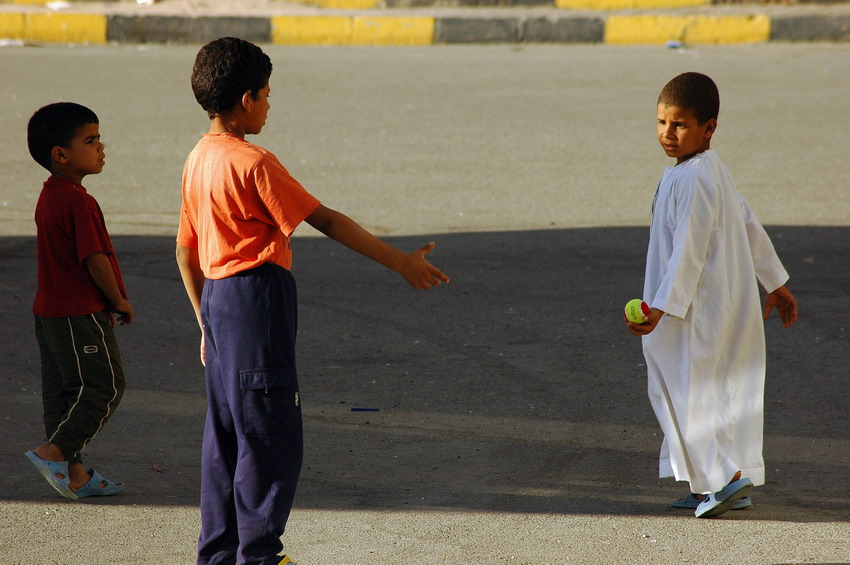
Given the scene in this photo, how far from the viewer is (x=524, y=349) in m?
5.92

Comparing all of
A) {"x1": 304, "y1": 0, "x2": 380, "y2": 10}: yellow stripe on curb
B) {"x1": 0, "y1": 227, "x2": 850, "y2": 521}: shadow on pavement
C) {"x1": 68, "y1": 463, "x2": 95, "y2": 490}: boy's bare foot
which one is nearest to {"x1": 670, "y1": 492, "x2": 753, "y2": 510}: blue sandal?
{"x1": 0, "y1": 227, "x2": 850, "y2": 521}: shadow on pavement

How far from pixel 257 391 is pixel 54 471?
1.27 metres

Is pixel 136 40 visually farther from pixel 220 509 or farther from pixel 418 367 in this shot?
pixel 220 509

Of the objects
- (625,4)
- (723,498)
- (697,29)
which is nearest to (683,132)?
(723,498)

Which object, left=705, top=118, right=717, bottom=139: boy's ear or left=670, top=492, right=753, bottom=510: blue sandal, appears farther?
left=670, top=492, right=753, bottom=510: blue sandal

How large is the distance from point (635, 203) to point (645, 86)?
365cm

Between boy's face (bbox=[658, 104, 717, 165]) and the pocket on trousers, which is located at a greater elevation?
boy's face (bbox=[658, 104, 717, 165])

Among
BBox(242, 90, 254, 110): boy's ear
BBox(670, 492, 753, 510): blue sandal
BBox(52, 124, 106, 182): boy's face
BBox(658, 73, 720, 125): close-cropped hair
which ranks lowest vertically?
BBox(670, 492, 753, 510): blue sandal

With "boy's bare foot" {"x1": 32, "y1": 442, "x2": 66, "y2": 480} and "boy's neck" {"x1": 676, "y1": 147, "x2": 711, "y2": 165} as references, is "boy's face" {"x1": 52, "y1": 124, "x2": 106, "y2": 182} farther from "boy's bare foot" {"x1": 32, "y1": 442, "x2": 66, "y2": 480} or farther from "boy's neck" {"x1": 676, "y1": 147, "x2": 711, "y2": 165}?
"boy's neck" {"x1": 676, "y1": 147, "x2": 711, "y2": 165}

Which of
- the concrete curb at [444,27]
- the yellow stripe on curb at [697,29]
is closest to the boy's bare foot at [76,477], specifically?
the concrete curb at [444,27]

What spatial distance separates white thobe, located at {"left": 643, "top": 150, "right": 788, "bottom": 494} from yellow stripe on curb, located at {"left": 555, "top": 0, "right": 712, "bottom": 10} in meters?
11.6

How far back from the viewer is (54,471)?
12.8 ft

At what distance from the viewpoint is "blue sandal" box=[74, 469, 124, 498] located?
13.1 ft

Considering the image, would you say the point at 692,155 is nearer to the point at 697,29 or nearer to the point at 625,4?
the point at 697,29
